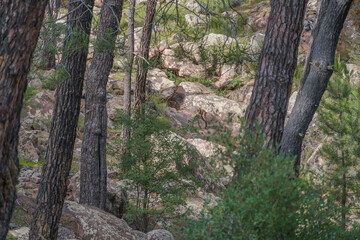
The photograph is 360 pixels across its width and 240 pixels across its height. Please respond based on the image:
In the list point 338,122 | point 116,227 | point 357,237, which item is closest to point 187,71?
point 338,122

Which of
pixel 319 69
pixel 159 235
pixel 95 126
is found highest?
pixel 319 69

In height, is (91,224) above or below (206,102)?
below

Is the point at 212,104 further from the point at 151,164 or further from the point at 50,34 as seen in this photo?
the point at 50,34

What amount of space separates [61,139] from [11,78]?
8.18 ft

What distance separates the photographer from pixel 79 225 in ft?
17.3

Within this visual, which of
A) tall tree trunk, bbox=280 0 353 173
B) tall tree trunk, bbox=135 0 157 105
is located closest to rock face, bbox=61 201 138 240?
tall tree trunk, bbox=280 0 353 173

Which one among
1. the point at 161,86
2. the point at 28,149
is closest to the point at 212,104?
the point at 161,86

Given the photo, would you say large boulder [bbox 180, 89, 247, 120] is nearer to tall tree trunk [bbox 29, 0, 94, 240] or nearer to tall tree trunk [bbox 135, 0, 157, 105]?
tall tree trunk [bbox 135, 0, 157, 105]

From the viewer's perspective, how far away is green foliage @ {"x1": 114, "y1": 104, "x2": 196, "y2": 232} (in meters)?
7.73

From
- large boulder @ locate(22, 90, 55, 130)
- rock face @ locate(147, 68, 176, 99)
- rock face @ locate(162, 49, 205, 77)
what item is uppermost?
rock face @ locate(162, 49, 205, 77)

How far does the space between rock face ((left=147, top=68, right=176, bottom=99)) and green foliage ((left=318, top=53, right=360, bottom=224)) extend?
8303 millimetres

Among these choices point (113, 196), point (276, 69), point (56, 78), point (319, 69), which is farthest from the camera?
point (113, 196)

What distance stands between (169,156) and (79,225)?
2.97 metres

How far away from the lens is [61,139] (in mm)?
4719
